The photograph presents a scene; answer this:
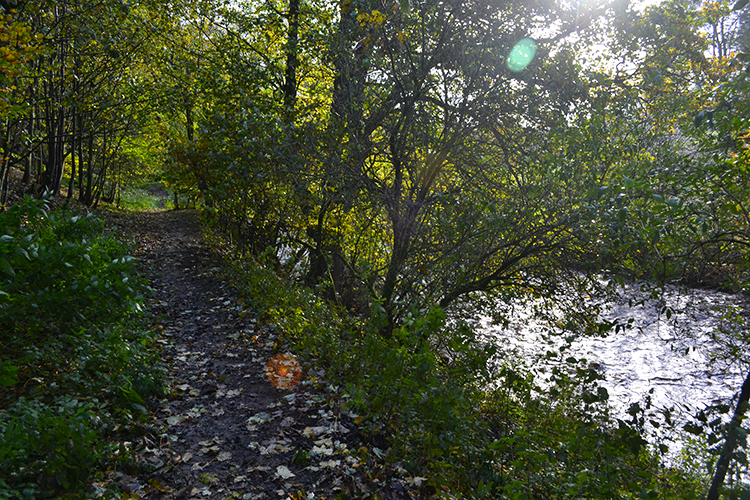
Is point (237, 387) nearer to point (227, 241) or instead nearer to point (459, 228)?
point (459, 228)

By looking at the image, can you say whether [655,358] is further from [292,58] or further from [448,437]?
[292,58]

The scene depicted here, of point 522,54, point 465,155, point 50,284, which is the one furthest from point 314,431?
point 522,54

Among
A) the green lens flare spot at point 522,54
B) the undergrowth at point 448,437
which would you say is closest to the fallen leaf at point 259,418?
the undergrowth at point 448,437

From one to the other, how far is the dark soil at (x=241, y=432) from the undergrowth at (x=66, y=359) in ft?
1.06

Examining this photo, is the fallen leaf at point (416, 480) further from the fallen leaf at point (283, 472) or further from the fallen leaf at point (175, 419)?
the fallen leaf at point (175, 419)

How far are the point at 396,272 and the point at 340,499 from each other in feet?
16.3

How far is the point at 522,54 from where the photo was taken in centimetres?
687

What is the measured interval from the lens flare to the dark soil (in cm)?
9

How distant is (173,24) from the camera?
535 inches

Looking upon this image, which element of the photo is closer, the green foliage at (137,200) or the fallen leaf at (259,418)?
the fallen leaf at (259,418)

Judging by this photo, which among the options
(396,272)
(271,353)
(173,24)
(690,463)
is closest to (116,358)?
(271,353)

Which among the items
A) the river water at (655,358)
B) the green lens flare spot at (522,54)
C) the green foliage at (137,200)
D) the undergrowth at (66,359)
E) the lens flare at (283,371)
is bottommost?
the river water at (655,358)

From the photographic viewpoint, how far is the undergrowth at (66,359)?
3.05 m

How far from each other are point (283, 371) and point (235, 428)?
123 centimetres
